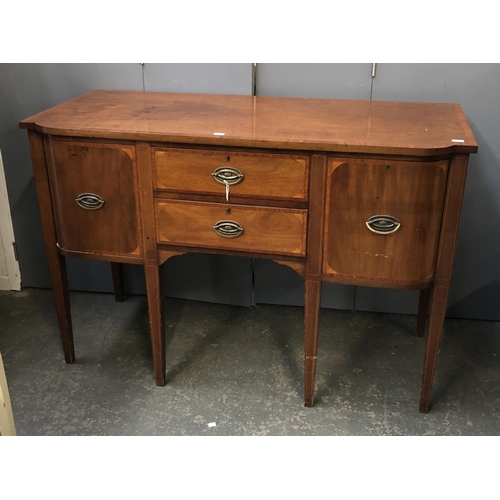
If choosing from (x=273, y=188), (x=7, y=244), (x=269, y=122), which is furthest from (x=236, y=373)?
(x=7, y=244)

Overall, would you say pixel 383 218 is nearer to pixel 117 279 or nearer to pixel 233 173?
pixel 233 173

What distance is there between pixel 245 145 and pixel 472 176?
3.06 ft

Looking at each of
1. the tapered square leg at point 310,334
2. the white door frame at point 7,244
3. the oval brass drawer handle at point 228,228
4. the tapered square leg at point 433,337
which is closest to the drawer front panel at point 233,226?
the oval brass drawer handle at point 228,228

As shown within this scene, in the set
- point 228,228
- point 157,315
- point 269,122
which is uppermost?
point 269,122

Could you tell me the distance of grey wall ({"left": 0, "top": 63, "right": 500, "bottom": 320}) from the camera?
1857mm

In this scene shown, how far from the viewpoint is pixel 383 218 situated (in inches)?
56.1

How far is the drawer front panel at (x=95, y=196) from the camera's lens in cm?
153

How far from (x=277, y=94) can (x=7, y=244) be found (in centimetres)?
124

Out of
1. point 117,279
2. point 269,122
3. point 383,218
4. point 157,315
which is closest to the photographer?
point 383,218

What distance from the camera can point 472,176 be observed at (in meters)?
1.94

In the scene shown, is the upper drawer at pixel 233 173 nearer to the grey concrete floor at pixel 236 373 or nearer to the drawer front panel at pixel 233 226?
the drawer front panel at pixel 233 226

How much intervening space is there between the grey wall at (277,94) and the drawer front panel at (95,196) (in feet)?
1.80

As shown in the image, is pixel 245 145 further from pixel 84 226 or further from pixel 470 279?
pixel 470 279
